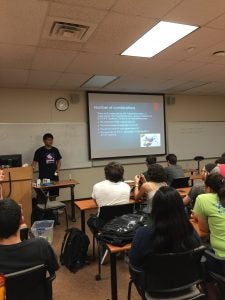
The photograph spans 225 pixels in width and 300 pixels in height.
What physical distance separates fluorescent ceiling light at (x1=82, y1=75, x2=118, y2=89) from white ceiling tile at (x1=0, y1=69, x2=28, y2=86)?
49.6 inches

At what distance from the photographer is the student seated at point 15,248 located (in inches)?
59.7

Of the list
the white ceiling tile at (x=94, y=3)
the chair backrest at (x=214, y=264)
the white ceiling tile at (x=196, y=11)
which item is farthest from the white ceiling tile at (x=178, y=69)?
the chair backrest at (x=214, y=264)

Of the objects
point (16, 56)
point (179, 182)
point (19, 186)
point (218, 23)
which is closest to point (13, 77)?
point (16, 56)

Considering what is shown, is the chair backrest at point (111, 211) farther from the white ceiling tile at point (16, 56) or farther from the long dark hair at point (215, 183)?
the white ceiling tile at point (16, 56)

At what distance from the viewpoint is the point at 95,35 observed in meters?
3.17

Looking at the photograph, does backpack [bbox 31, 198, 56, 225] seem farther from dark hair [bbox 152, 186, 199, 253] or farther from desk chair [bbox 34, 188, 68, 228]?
dark hair [bbox 152, 186, 199, 253]

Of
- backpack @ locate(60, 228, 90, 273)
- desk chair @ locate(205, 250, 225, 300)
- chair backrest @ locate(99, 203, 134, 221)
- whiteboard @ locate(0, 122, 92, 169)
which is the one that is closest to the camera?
desk chair @ locate(205, 250, 225, 300)

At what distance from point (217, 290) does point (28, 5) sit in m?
2.85

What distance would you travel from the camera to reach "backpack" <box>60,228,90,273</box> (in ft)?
10.4

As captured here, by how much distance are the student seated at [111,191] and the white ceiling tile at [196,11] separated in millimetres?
1683

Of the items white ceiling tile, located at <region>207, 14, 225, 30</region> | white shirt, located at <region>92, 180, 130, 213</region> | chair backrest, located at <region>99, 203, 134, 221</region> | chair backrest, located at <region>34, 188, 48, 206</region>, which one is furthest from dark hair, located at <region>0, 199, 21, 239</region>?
chair backrest, located at <region>34, 188, 48, 206</region>


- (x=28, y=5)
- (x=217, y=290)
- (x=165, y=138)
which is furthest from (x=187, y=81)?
(x=217, y=290)

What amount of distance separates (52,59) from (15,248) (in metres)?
3.12

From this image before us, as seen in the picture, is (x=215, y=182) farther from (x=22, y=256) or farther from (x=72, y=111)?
(x=72, y=111)
